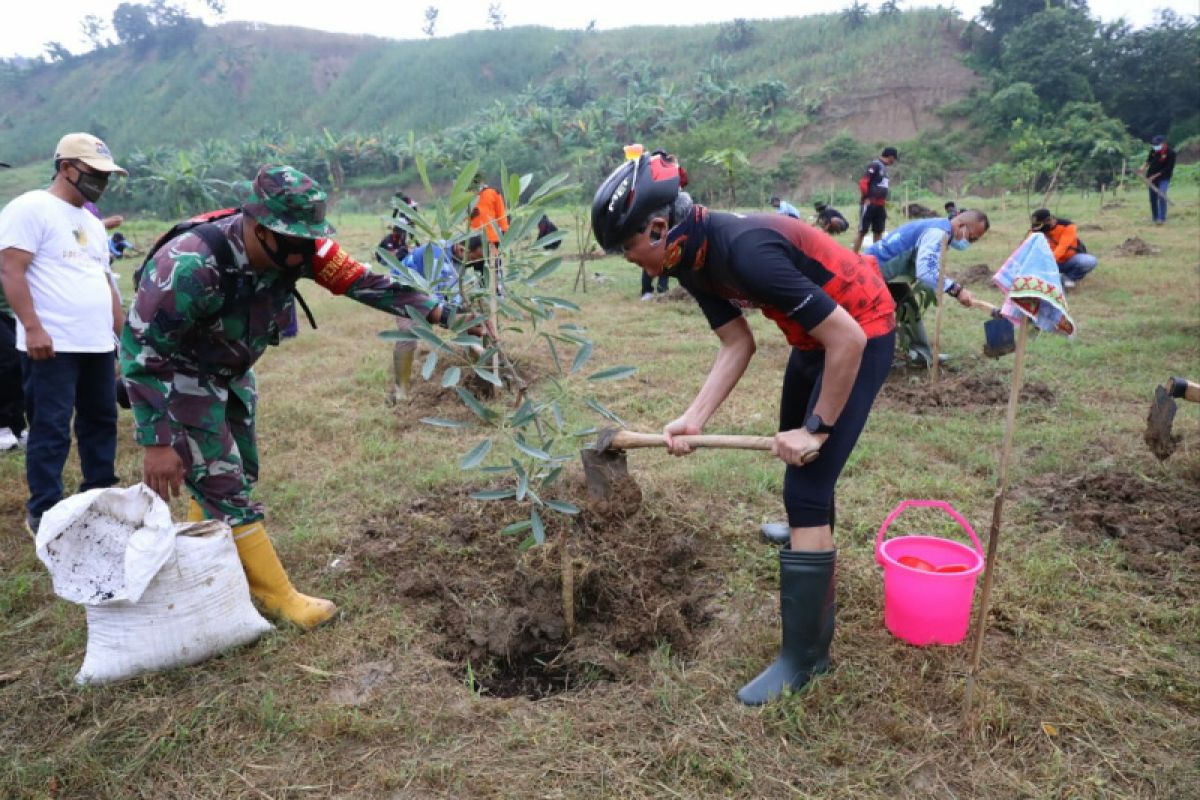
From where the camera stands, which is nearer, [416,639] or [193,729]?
[193,729]

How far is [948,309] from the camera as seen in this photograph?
7305 mm

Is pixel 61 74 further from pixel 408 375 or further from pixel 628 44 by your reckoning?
pixel 408 375

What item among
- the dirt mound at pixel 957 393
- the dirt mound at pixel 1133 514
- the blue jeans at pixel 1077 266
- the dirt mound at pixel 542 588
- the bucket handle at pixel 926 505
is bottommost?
the dirt mound at pixel 542 588

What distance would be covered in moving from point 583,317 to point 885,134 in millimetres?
28784

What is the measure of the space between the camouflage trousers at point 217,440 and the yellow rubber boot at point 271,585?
0.06m

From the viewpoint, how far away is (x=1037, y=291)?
6.18ft

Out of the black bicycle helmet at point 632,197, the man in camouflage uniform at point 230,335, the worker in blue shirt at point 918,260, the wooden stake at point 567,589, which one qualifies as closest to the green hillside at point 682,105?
the man in camouflage uniform at point 230,335

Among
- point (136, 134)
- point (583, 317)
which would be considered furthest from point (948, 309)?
point (136, 134)

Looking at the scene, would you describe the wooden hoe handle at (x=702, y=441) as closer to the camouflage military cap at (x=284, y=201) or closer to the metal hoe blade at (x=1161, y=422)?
the camouflage military cap at (x=284, y=201)

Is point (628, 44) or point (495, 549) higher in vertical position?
point (628, 44)

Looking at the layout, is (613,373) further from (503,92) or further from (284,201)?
(503,92)

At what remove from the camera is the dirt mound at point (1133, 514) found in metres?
2.99

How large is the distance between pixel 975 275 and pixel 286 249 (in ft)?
28.8

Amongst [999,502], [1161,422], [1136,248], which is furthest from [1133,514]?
[1136,248]
